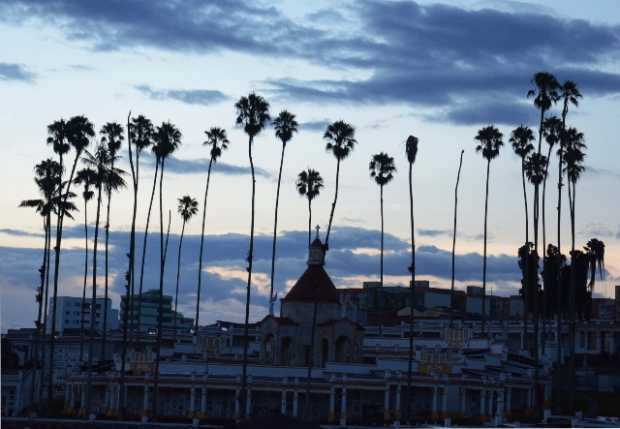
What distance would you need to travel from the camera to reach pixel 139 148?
10750cm

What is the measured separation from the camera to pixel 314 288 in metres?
102

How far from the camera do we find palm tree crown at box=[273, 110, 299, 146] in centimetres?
11472

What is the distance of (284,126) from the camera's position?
11500 cm

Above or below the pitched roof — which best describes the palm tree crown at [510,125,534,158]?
above

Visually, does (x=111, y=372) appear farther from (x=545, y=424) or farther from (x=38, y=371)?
(x=545, y=424)

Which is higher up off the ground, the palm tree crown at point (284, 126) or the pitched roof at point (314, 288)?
the palm tree crown at point (284, 126)

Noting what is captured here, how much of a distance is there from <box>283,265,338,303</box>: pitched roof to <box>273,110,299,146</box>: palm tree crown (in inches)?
714

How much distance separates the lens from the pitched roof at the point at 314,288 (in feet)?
332

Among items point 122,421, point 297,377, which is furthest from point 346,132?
point 122,421

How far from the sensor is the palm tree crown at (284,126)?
114719mm

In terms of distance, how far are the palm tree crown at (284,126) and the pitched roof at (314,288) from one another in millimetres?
18142

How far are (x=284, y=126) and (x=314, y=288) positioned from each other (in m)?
20.4

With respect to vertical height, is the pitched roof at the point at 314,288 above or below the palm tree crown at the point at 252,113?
below

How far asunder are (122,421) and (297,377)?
50.3 ft
